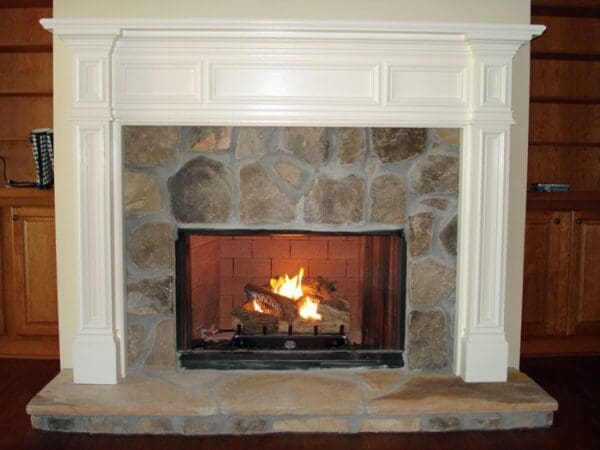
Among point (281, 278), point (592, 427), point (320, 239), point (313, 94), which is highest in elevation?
point (313, 94)

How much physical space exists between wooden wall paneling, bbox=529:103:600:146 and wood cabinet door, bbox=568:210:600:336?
0.66 meters

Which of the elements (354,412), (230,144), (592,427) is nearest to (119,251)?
(230,144)

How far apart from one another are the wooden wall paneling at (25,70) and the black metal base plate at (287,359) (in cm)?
195

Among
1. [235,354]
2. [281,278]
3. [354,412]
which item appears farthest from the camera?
[281,278]

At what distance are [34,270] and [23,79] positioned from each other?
1.20 metres

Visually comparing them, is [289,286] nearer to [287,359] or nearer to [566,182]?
[287,359]

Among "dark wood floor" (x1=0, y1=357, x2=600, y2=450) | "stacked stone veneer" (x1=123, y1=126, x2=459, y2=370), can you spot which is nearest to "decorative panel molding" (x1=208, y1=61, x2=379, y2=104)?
"stacked stone veneer" (x1=123, y1=126, x2=459, y2=370)

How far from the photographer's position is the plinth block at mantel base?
2.33 metres

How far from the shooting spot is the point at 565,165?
Result: 3709mm

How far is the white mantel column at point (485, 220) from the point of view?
249 cm

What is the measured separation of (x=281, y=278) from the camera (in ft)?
Result: 9.43

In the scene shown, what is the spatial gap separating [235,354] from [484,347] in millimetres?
1079

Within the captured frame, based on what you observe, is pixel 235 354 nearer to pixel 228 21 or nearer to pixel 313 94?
pixel 313 94

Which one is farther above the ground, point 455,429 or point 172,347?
point 172,347
